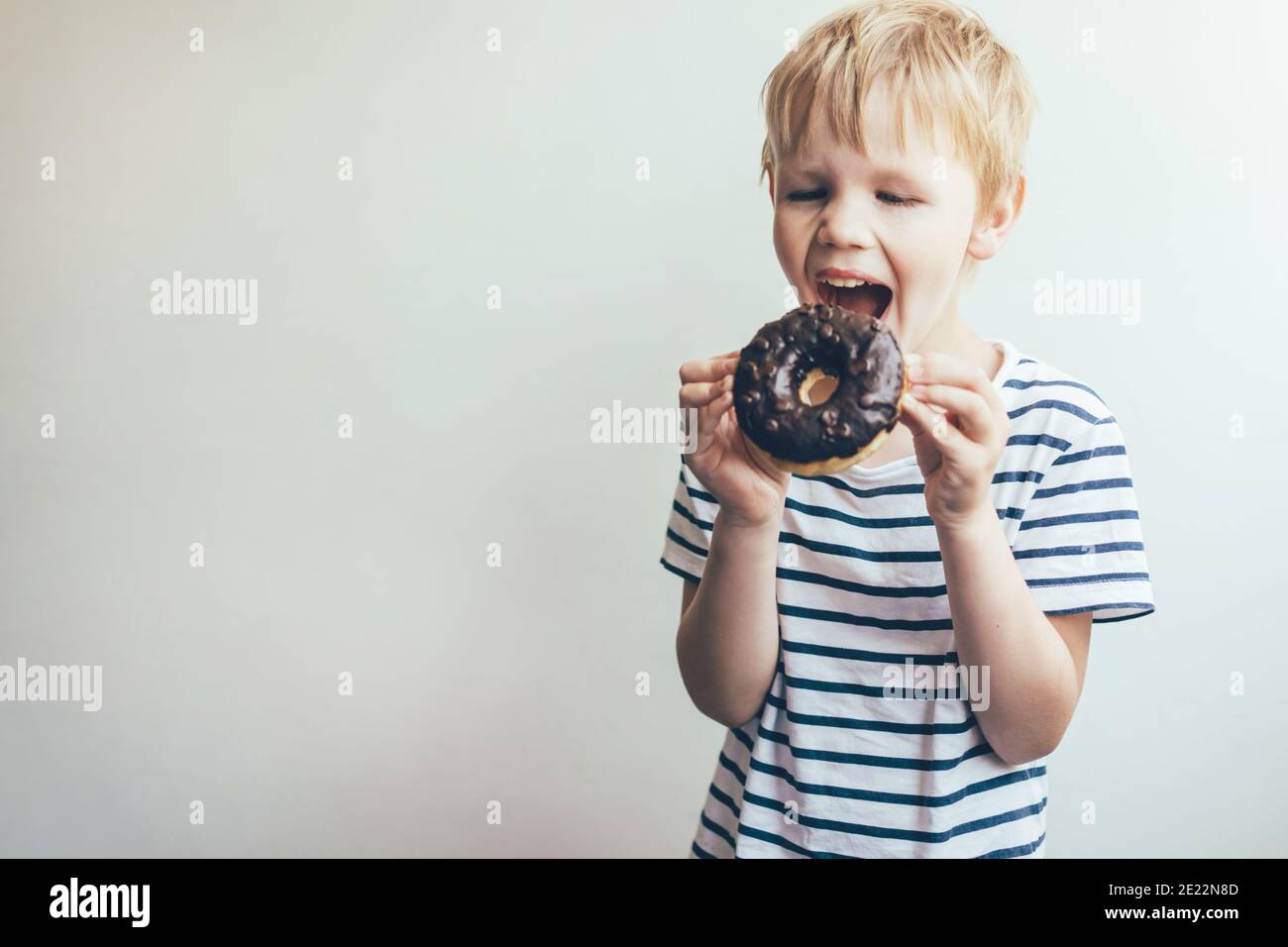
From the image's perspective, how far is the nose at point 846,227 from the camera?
3.84 feet

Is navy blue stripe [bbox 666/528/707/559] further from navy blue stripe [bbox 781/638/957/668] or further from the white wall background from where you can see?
the white wall background

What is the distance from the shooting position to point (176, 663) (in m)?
2.17

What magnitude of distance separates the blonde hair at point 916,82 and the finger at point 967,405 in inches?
11.8

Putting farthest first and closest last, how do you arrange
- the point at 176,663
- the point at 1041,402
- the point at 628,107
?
the point at 176,663, the point at 628,107, the point at 1041,402

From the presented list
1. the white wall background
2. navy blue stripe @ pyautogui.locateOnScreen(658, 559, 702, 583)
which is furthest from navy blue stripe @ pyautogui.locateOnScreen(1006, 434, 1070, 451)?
the white wall background

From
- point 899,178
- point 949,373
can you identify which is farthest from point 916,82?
point 949,373

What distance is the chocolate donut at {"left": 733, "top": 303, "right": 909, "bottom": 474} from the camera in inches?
42.3

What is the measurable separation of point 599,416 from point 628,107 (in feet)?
1.82

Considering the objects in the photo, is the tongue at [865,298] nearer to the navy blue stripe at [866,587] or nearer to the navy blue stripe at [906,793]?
the navy blue stripe at [866,587]

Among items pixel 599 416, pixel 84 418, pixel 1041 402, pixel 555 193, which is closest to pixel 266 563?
pixel 84 418

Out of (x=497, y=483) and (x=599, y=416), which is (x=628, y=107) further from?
(x=497, y=483)

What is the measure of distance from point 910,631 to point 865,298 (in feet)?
1.29

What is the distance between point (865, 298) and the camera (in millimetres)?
1260

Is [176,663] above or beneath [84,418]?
beneath
